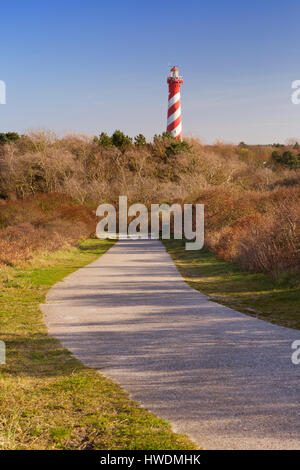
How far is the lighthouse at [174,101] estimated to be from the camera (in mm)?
62500

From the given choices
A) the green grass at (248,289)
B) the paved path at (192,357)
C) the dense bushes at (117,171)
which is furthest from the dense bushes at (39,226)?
the green grass at (248,289)

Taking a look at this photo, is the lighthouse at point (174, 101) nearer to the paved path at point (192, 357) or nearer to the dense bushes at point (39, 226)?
the dense bushes at point (39, 226)

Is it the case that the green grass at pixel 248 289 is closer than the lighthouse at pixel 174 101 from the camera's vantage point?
Yes

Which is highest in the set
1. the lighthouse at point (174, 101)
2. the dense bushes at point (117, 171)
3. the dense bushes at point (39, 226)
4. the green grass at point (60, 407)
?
the lighthouse at point (174, 101)

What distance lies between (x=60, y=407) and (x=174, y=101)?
199 ft

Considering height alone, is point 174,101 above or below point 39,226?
above

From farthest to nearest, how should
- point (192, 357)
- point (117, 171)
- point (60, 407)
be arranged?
point (117, 171)
point (192, 357)
point (60, 407)

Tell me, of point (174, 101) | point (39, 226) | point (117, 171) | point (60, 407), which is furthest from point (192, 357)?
point (174, 101)

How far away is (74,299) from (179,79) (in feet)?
184

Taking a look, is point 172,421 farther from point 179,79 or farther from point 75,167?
point 179,79

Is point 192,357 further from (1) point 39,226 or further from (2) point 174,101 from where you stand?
(2) point 174,101

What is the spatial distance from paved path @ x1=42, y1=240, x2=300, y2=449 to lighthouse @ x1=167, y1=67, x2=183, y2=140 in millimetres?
53067

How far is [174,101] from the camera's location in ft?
205

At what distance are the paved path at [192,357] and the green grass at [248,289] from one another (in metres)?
0.50
